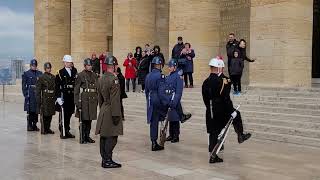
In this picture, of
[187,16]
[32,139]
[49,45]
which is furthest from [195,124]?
[49,45]

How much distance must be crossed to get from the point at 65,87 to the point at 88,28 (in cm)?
1433

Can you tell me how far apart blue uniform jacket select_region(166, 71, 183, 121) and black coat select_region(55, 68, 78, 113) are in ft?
8.56

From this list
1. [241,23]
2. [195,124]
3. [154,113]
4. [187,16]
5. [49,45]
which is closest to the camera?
[154,113]

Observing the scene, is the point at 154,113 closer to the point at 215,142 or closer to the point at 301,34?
the point at 215,142

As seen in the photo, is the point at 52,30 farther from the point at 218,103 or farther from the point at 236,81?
the point at 218,103

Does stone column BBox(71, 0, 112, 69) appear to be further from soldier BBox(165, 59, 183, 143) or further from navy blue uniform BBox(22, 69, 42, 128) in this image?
soldier BBox(165, 59, 183, 143)

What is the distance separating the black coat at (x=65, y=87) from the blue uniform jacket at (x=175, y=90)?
261cm

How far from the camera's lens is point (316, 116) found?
10883 mm

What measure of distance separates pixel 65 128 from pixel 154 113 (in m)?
2.79

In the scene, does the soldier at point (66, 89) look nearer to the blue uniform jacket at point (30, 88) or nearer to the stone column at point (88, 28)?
the blue uniform jacket at point (30, 88)

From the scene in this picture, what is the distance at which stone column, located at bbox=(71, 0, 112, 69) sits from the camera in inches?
963

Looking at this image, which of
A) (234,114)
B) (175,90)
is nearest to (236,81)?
(175,90)

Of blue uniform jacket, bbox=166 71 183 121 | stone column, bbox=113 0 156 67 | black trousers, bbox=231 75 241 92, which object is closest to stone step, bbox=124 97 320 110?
black trousers, bbox=231 75 241 92

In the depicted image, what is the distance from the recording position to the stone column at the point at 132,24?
2203cm
